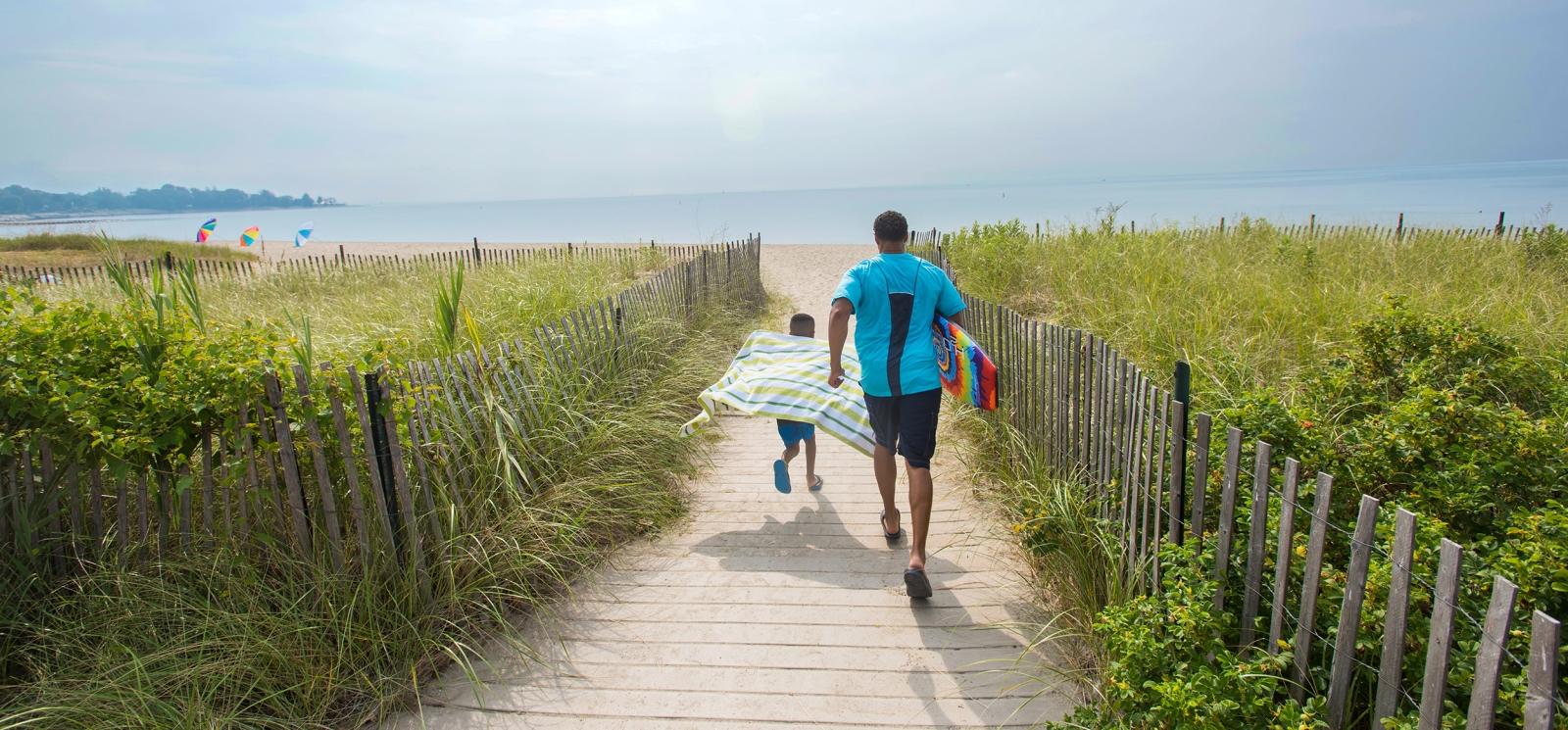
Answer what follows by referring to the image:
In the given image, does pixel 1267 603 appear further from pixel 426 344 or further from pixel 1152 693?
pixel 426 344

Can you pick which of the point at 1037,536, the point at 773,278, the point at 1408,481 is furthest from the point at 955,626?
the point at 773,278

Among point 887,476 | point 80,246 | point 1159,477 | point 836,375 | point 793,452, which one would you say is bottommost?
point 793,452

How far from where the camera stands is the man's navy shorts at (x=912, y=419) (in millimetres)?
3779

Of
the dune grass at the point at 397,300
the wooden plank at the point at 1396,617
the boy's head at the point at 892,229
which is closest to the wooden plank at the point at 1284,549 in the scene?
the wooden plank at the point at 1396,617

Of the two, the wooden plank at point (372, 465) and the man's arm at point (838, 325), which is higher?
the man's arm at point (838, 325)

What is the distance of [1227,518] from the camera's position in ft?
8.19

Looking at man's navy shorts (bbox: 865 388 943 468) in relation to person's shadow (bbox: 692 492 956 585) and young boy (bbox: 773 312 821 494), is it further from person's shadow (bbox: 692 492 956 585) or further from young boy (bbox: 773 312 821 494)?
young boy (bbox: 773 312 821 494)

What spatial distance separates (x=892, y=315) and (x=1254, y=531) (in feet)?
6.11

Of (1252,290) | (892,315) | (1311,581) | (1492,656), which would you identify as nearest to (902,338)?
(892,315)

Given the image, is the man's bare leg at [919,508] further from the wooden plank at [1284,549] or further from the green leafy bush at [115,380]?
the green leafy bush at [115,380]

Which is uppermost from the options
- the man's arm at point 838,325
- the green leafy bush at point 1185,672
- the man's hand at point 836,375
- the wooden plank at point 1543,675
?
the man's arm at point 838,325

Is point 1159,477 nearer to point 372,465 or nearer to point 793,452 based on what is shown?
point 793,452

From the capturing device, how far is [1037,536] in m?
3.84

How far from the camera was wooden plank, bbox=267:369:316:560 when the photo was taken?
306 centimetres
